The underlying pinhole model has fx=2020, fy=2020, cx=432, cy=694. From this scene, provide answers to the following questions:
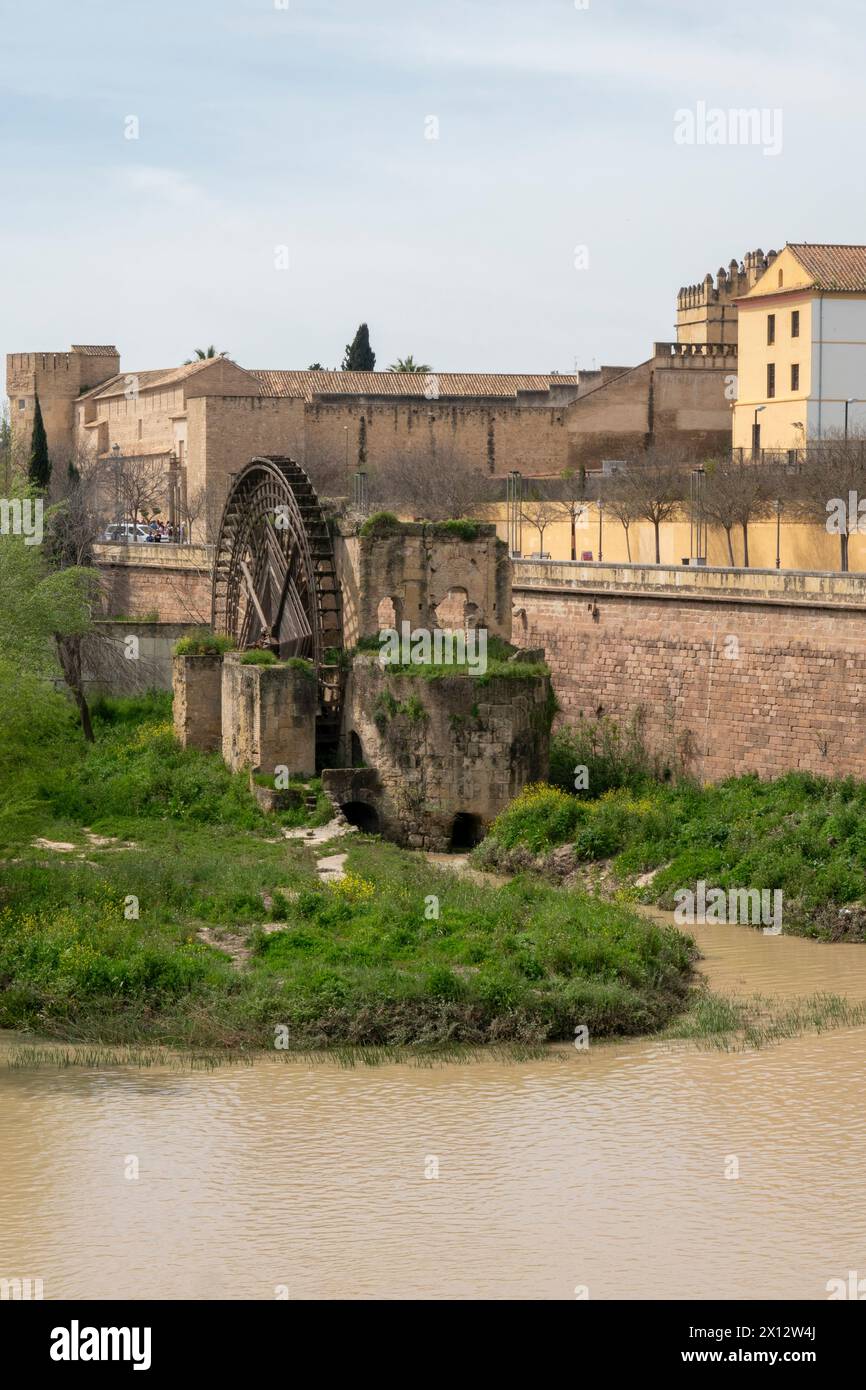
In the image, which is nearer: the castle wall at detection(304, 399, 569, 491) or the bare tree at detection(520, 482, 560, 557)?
the bare tree at detection(520, 482, 560, 557)

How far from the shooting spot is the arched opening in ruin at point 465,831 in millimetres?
27672

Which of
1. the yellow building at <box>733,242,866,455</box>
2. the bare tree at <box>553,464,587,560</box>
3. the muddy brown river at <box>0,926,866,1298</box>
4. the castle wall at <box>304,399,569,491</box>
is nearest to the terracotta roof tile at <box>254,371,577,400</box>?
the castle wall at <box>304,399,569,491</box>

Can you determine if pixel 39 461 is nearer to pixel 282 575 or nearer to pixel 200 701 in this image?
pixel 282 575

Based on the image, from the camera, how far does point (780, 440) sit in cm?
5031

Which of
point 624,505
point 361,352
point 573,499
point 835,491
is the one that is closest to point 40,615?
point 835,491

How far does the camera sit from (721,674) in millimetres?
29016

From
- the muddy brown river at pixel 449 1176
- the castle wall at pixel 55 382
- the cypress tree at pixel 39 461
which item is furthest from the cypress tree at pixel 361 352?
the muddy brown river at pixel 449 1176

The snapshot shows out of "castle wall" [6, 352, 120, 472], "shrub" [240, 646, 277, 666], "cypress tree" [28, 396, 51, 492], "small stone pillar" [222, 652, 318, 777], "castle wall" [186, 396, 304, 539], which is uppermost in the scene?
"castle wall" [6, 352, 120, 472]

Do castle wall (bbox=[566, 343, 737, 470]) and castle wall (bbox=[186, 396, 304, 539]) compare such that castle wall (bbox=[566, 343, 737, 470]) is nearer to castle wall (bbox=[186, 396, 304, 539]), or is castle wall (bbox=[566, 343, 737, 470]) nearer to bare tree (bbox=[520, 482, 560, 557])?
castle wall (bbox=[186, 396, 304, 539])

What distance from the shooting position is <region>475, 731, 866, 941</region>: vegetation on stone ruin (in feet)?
77.3

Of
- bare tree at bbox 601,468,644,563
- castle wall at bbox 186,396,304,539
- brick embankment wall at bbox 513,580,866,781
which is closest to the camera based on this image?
brick embankment wall at bbox 513,580,866,781

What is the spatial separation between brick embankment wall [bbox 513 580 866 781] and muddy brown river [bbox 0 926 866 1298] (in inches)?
343

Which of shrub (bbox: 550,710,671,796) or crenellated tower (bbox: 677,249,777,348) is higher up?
crenellated tower (bbox: 677,249,777,348)

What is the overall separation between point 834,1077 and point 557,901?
562 cm
